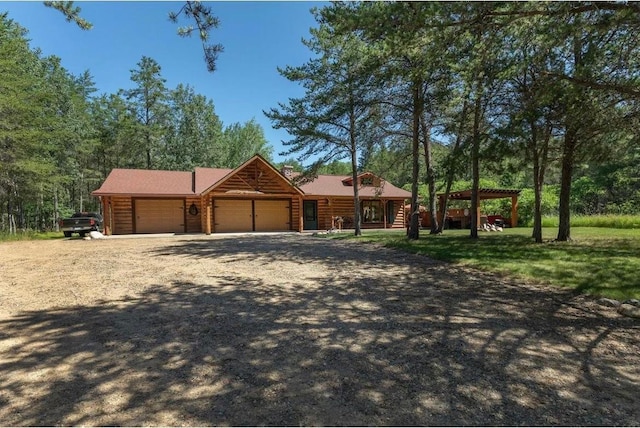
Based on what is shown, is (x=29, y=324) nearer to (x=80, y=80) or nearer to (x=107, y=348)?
(x=107, y=348)

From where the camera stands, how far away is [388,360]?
3.26m

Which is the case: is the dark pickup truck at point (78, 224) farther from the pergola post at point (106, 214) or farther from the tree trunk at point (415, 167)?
the tree trunk at point (415, 167)

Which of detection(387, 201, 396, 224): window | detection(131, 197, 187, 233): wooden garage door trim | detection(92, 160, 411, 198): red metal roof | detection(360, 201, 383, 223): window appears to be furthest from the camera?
detection(387, 201, 396, 224): window

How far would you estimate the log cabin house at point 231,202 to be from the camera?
19953 mm

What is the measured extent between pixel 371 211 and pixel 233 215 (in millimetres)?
9942

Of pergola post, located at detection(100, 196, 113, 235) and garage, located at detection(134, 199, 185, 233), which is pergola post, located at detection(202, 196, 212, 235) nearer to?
garage, located at detection(134, 199, 185, 233)

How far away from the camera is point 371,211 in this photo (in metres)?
25.6

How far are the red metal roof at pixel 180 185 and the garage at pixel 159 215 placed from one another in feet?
2.82

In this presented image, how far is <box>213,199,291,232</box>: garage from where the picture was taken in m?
21.8

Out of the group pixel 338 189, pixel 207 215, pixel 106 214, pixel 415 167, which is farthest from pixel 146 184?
pixel 415 167

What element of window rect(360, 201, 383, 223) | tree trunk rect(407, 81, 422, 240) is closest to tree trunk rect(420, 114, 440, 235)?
tree trunk rect(407, 81, 422, 240)

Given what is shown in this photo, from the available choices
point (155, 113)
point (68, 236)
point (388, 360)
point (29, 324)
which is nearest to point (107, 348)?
point (29, 324)

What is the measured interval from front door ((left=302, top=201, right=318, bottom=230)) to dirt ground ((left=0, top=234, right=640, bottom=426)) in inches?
703

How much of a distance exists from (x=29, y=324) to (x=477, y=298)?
240 inches
